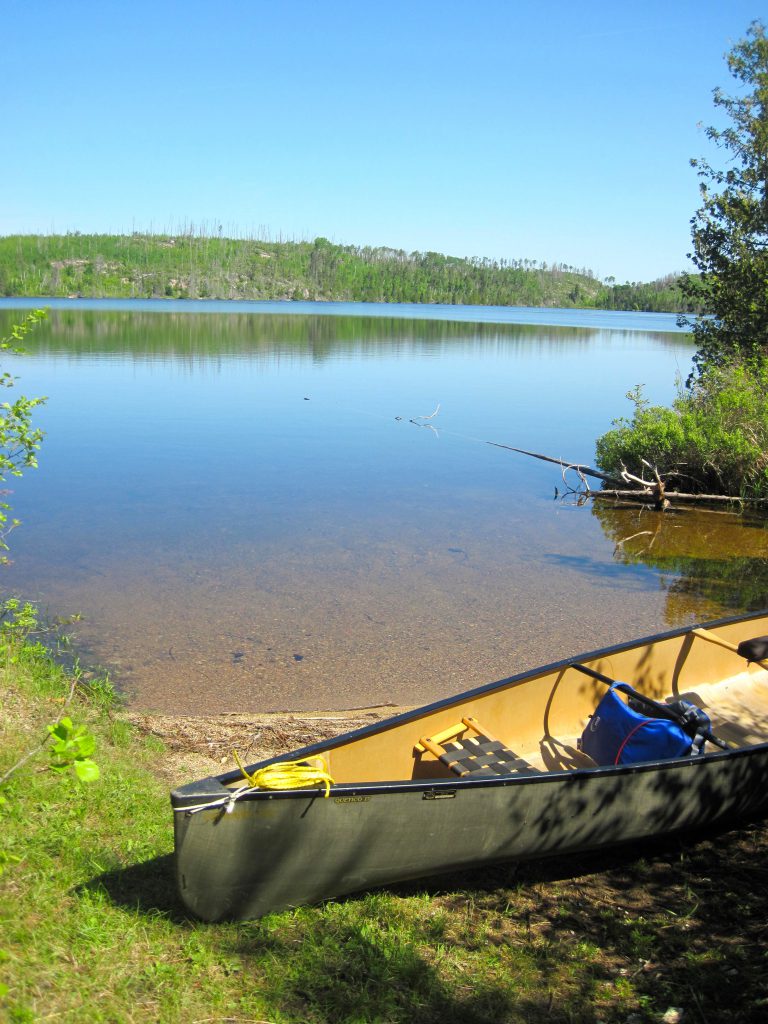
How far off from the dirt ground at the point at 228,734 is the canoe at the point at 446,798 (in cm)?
153

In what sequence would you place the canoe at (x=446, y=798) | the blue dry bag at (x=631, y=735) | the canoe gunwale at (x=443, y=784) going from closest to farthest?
the canoe gunwale at (x=443, y=784)
the canoe at (x=446, y=798)
the blue dry bag at (x=631, y=735)

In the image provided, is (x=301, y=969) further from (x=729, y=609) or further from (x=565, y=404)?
(x=565, y=404)

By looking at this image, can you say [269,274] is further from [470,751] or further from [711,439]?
[470,751]

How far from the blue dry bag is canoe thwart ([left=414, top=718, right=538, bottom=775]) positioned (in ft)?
2.00

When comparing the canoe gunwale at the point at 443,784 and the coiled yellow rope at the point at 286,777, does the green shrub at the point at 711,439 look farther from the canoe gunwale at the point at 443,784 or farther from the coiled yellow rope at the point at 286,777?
the coiled yellow rope at the point at 286,777

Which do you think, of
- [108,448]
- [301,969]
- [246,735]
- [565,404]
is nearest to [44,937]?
[301,969]

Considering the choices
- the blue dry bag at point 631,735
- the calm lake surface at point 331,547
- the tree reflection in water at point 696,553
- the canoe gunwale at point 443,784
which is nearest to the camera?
the canoe gunwale at point 443,784

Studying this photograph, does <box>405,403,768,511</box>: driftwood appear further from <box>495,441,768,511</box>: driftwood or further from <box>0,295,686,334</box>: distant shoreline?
<box>0,295,686,334</box>: distant shoreline

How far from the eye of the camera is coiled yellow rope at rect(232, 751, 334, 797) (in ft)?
14.5

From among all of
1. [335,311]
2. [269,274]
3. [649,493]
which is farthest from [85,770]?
[269,274]

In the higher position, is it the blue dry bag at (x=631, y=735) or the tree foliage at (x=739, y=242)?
the tree foliage at (x=739, y=242)

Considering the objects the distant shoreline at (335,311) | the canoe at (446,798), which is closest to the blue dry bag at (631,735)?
the canoe at (446,798)

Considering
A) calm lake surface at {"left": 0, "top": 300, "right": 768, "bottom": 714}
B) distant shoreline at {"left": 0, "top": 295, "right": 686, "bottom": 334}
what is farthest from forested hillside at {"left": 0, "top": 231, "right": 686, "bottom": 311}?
calm lake surface at {"left": 0, "top": 300, "right": 768, "bottom": 714}

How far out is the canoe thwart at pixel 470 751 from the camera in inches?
220
